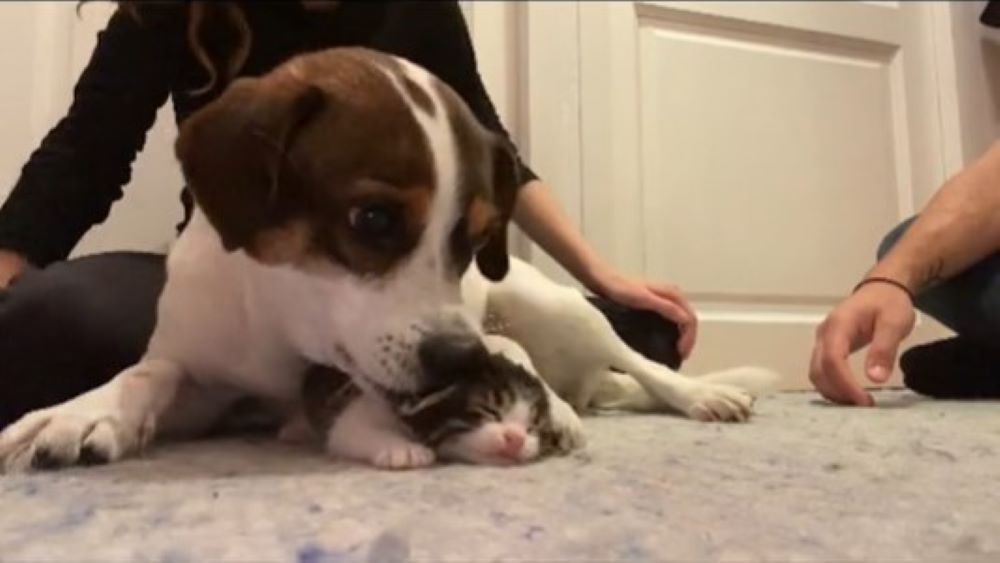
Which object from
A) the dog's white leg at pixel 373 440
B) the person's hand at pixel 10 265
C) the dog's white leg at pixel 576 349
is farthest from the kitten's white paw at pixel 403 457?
the person's hand at pixel 10 265

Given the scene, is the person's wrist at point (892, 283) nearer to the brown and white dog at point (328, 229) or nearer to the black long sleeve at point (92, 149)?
the brown and white dog at point (328, 229)

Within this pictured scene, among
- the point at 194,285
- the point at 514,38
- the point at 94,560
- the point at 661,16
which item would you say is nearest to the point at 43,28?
the point at 514,38

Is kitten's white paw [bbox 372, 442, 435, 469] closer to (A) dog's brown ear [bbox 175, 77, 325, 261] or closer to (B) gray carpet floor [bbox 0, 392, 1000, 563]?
(B) gray carpet floor [bbox 0, 392, 1000, 563]

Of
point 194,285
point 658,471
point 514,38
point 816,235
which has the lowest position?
point 816,235

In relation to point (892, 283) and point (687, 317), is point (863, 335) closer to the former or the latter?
point (892, 283)

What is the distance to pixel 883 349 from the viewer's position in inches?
53.6

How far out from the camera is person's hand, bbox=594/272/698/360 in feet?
5.18

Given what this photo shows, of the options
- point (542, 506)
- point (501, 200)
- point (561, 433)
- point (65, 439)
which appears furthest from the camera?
point (501, 200)

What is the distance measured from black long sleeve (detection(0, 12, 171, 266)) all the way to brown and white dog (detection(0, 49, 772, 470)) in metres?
0.36

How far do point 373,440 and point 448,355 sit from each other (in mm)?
103

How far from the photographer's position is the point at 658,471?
903 mm

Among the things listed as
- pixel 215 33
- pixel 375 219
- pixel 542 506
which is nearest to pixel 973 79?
pixel 215 33

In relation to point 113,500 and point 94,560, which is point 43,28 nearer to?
point 113,500

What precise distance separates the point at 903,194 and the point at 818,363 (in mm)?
1451
